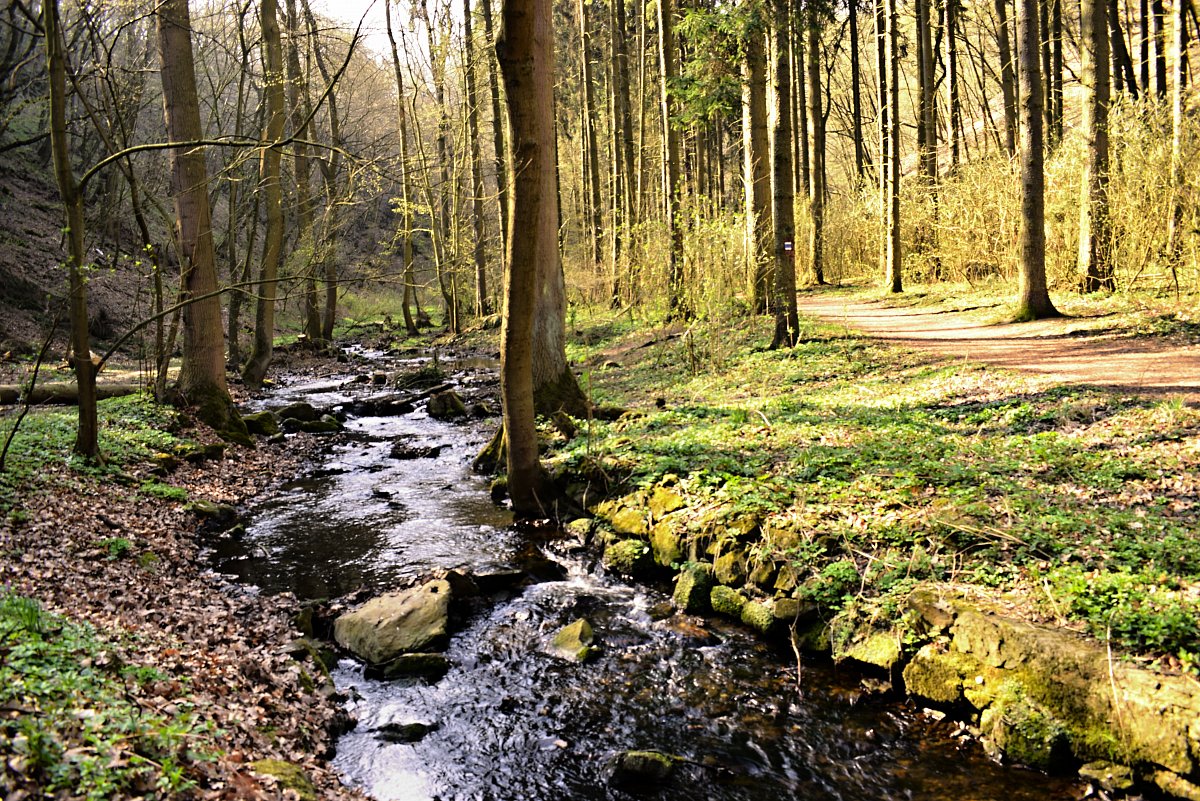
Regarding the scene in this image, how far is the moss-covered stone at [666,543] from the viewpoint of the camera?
7012 millimetres

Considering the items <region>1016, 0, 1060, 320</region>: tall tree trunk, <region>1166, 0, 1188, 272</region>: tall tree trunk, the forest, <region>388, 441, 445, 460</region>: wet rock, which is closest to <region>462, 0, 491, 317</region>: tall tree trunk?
the forest

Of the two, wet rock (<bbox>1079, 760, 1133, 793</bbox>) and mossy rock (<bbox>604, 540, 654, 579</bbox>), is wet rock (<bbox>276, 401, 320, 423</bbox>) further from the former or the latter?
wet rock (<bbox>1079, 760, 1133, 793</bbox>)

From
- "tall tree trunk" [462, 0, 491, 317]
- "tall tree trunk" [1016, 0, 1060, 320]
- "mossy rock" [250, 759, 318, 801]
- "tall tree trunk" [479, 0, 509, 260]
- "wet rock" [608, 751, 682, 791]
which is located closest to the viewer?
"mossy rock" [250, 759, 318, 801]

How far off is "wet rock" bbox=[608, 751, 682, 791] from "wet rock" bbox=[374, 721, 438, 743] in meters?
1.24

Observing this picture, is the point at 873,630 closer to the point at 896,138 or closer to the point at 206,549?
the point at 206,549

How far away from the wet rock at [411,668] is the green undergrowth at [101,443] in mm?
3778

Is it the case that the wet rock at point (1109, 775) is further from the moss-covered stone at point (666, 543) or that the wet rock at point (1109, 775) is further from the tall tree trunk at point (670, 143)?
the tall tree trunk at point (670, 143)

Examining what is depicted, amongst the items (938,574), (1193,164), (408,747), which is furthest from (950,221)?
(408,747)

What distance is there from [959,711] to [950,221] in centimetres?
1613

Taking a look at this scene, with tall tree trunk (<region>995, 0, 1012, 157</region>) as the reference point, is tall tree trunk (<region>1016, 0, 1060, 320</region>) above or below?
below

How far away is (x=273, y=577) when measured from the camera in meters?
7.18

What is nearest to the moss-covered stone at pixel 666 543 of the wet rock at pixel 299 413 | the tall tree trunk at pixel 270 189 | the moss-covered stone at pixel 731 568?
the moss-covered stone at pixel 731 568

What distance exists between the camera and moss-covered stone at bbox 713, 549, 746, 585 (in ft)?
20.9

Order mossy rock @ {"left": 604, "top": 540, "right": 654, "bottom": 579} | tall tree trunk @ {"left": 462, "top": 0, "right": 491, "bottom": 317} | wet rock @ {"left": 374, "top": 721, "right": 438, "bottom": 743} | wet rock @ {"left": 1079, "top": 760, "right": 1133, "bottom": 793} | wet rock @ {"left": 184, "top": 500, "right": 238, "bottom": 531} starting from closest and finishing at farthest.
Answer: wet rock @ {"left": 1079, "top": 760, "right": 1133, "bottom": 793}, wet rock @ {"left": 374, "top": 721, "right": 438, "bottom": 743}, mossy rock @ {"left": 604, "top": 540, "right": 654, "bottom": 579}, wet rock @ {"left": 184, "top": 500, "right": 238, "bottom": 531}, tall tree trunk @ {"left": 462, "top": 0, "right": 491, "bottom": 317}
